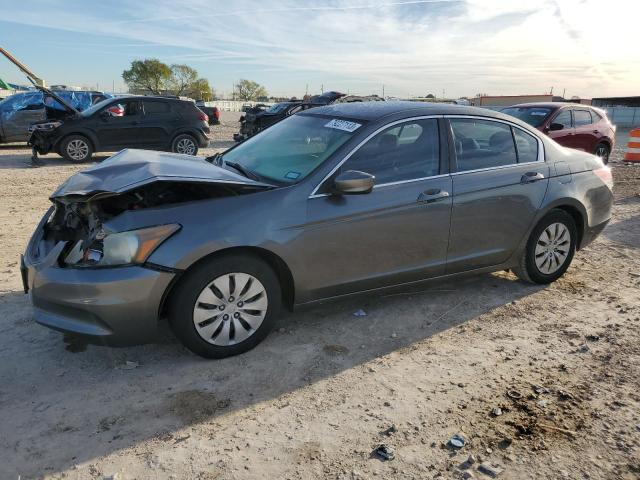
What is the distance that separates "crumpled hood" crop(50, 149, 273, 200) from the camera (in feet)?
11.2

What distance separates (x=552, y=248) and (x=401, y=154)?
1.93 m

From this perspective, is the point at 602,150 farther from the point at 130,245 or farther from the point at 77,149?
the point at 130,245

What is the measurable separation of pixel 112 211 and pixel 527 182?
3428 millimetres

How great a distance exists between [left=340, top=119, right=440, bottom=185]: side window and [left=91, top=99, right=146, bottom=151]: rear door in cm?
1054

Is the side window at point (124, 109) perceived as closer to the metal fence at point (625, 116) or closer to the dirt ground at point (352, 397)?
the dirt ground at point (352, 397)

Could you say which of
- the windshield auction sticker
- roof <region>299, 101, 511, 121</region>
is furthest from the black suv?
the windshield auction sticker

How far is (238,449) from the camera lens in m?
2.72

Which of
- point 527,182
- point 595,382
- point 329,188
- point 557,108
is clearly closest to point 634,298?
point 527,182

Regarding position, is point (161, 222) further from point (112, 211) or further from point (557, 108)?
point (557, 108)

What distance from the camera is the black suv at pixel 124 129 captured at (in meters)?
12.5

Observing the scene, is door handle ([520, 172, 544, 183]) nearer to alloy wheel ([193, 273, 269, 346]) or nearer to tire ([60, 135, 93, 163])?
alloy wheel ([193, 273, 269, 346])

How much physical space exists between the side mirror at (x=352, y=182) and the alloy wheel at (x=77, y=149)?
10.9 meters

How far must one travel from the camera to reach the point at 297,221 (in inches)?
141

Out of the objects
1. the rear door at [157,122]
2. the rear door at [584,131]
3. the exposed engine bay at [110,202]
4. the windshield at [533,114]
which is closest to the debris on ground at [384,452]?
the exposed engine bay at [110,202]
